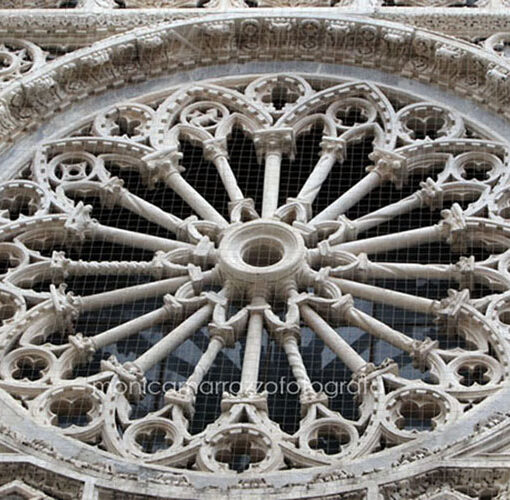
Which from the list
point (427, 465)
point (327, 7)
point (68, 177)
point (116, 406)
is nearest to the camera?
point (427, 465)

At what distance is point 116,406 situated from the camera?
1806cm

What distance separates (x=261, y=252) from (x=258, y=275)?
54cm

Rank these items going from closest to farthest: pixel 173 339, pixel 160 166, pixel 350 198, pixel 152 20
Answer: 1. pixel 173 339
2. pixel 350 198
3. pixel 160 166
4. pixel 152 20

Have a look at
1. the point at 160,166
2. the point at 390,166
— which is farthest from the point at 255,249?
the point at 390,166

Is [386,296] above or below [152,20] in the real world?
below

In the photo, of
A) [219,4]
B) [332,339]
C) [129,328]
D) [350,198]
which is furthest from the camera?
[219,4]

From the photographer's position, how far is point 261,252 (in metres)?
19.8

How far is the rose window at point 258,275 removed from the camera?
58.8ft

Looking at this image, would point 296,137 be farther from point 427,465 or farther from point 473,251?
point 427,465

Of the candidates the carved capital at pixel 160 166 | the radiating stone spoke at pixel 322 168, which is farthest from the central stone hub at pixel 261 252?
the carved capital at pixel 160 166

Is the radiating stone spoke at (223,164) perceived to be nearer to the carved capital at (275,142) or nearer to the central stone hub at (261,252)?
the carved capital at (275,142)

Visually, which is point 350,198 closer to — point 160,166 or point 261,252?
point 261,252

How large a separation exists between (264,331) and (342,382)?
88 centimetres

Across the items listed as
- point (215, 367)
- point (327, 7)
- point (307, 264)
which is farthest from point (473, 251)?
point (327, 7)
